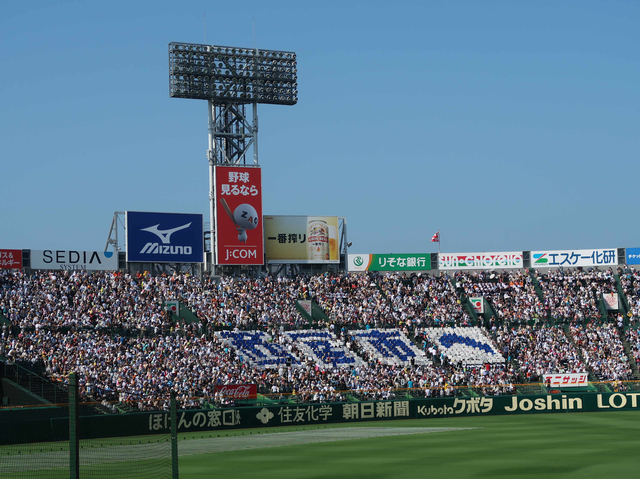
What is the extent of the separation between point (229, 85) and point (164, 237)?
41.1 feet

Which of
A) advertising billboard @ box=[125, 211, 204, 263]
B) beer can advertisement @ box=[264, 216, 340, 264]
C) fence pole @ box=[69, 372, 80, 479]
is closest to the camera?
fence pole @ box=[69, 372, 80, 479]

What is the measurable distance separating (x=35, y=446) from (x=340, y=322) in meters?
27.0

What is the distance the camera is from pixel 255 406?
3959 centimetres

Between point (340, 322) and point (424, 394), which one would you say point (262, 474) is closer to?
point (424, 394)

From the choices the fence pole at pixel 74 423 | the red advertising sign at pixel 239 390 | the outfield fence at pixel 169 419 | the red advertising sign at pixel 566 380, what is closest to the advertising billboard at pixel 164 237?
the red advertising sign at pixel 239 390

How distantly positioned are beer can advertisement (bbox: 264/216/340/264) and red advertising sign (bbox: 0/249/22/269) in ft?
58.4

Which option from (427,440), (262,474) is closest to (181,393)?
(427,440)

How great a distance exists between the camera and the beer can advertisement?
6028 cm

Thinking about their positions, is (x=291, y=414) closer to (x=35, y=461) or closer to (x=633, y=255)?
(x=35, y=461)

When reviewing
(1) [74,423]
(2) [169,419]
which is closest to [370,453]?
(2) [169,419]

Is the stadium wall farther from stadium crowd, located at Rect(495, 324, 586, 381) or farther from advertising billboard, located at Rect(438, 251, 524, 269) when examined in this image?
advertising billboard, located at Rect(438, 251, 524, 269)

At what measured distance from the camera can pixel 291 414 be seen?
133 feet

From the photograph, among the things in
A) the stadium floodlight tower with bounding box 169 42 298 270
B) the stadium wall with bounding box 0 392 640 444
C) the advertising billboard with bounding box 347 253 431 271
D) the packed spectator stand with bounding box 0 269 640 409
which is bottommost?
the stadium wall with bounding box 0 392 640 444

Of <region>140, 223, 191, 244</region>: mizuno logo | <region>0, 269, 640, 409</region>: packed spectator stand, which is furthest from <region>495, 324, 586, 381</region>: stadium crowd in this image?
<region>140, 223, 191, 244</region>: mizuno logo
